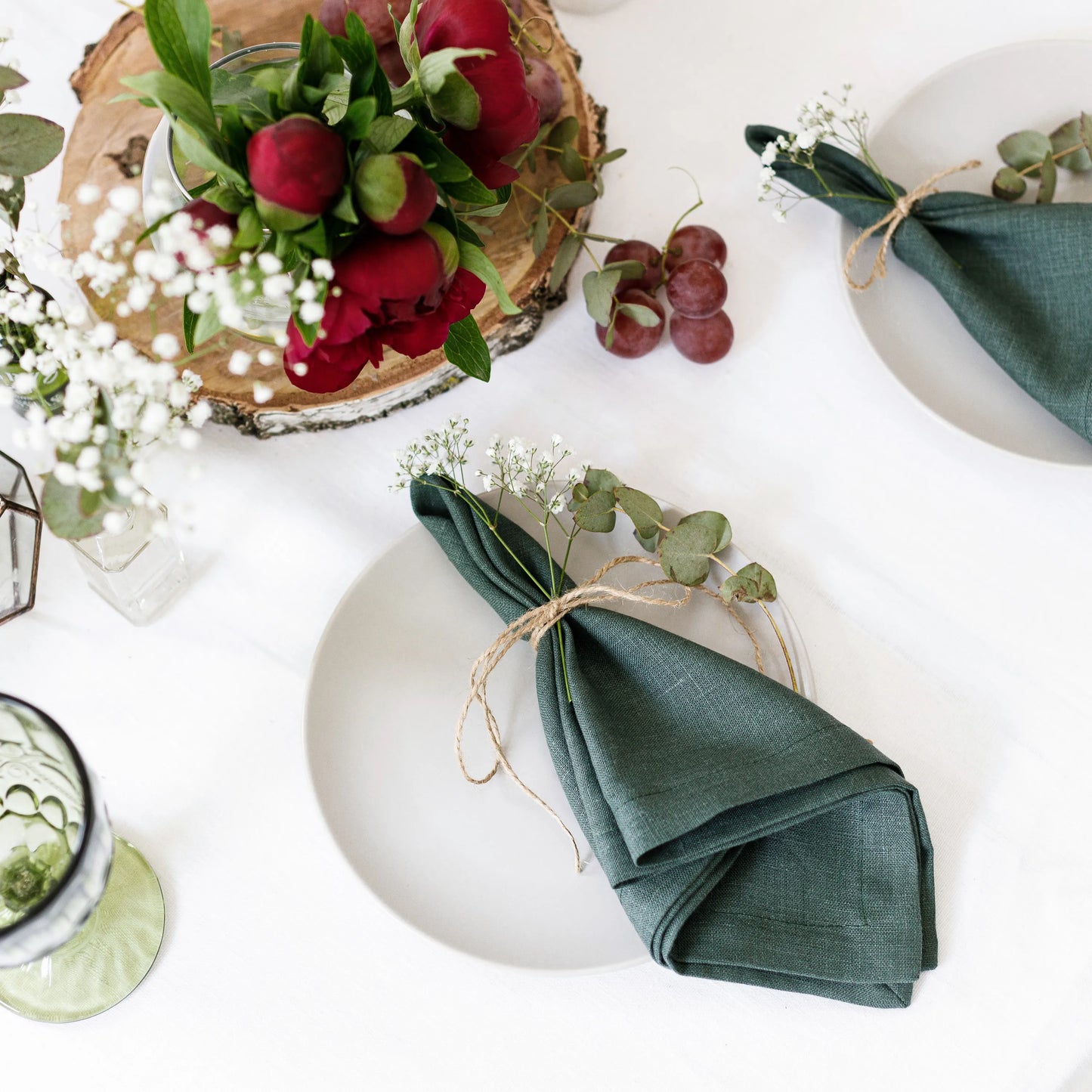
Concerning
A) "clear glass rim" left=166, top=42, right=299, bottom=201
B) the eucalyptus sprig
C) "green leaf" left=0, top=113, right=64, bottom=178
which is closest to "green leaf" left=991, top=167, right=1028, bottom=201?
the eucalyptus sprig

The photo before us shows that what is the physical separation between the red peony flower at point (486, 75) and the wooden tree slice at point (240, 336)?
0.24 metres

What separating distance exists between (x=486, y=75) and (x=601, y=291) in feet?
0.92

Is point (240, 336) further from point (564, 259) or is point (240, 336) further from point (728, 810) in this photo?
point (728, 810)

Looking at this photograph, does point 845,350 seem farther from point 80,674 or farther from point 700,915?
point 80,674

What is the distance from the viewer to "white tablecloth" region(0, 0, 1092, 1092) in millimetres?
753

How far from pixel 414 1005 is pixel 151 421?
1.76ft

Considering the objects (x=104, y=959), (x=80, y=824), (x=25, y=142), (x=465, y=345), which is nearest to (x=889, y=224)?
(x=465, y=345)

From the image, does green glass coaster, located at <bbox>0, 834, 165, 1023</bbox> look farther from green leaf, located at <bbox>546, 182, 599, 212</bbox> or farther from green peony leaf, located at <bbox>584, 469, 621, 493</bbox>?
green leaf, located at <bbox>546, 182, 599, 212</bbox>

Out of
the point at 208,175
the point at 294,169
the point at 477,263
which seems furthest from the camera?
the point at 208,175

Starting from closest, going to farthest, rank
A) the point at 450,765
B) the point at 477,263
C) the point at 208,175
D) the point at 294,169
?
the point at 294,169, the point at 477,263, the point at 208,175, the point at 450,765

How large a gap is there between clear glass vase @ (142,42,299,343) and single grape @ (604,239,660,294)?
308 millimetres

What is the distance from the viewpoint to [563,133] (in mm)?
781

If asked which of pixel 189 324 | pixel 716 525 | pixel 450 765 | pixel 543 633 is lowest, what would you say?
pixel 450 765

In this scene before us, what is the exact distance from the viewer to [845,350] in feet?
2.81
